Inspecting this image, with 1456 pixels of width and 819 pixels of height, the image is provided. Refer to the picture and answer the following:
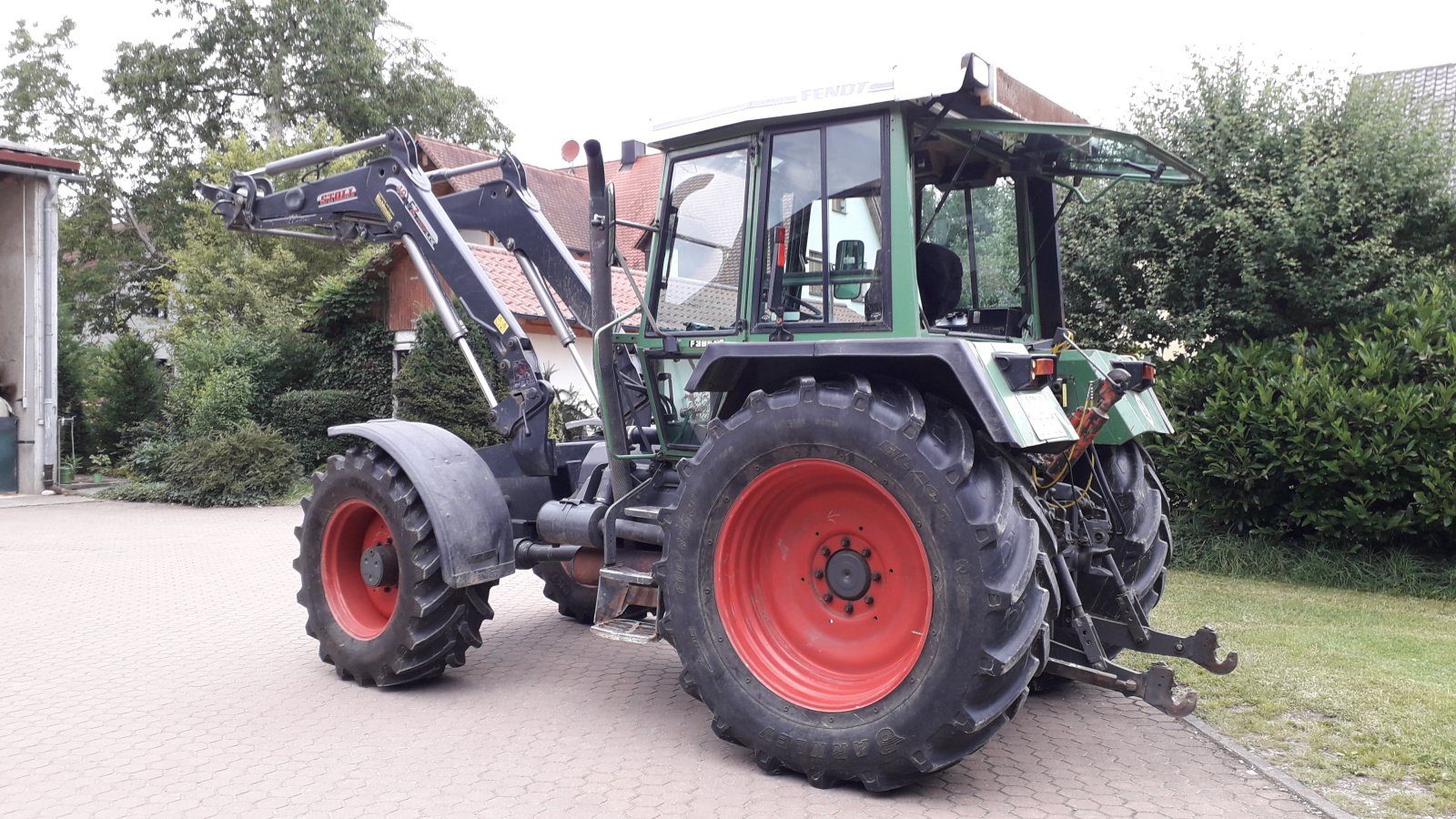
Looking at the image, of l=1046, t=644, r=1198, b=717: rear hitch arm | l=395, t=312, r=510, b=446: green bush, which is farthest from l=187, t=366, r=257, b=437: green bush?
l=1046, t=644, r=1198, b=717: rear hitch arm

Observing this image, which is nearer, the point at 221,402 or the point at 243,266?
the point at 221,402

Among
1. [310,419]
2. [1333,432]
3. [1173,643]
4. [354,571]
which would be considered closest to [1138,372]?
[1173,643]

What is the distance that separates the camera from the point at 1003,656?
3.75 m

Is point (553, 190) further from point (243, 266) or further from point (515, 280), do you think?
point (515, 280)

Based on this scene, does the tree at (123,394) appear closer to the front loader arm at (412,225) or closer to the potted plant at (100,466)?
the potted plant at (100,466)

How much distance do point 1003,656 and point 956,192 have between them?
2304 millimetres

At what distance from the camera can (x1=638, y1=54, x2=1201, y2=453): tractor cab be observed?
4.32m

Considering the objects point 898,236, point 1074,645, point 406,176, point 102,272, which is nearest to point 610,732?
point 1074,645

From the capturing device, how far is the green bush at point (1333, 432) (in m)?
8.00

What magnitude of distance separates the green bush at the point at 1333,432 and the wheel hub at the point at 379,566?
6055 millimetres

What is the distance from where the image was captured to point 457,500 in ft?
17.6

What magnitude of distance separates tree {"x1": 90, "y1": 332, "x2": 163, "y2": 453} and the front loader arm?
48.3ft

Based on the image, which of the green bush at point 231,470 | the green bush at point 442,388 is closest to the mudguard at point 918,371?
the green bush at point 442,388

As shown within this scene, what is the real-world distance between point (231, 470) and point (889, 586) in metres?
13.8
